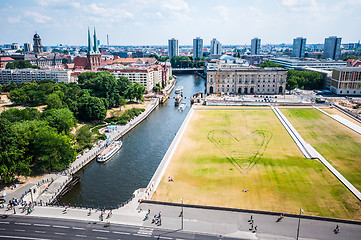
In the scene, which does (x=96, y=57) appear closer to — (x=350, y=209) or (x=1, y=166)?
(x=1, y=166)

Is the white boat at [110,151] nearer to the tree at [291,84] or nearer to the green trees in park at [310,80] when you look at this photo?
the tree at [291,84]

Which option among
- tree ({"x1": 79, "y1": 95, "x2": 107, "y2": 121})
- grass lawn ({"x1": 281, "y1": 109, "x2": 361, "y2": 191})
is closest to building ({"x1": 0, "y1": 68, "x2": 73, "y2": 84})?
tree ({"x1": 79, "y1": 95, "x2": 107, "y2": 121})

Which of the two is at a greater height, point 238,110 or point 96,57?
point 96,57

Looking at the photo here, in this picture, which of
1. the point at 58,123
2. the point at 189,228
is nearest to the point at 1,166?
the point at 58,123

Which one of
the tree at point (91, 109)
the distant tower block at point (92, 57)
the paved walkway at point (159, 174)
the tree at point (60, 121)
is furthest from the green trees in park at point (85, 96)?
the distant tower block at point (92, 57)

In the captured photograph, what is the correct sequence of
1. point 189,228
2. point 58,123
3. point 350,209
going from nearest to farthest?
1. point 189,228
2. point 350,209
3. point 58,123

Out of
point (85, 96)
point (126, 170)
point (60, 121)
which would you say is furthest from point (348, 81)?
point (60, 121)

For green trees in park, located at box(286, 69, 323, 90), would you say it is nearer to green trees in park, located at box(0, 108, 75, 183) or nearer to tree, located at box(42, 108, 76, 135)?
tree, located at box(42, 108, 76, 135)
